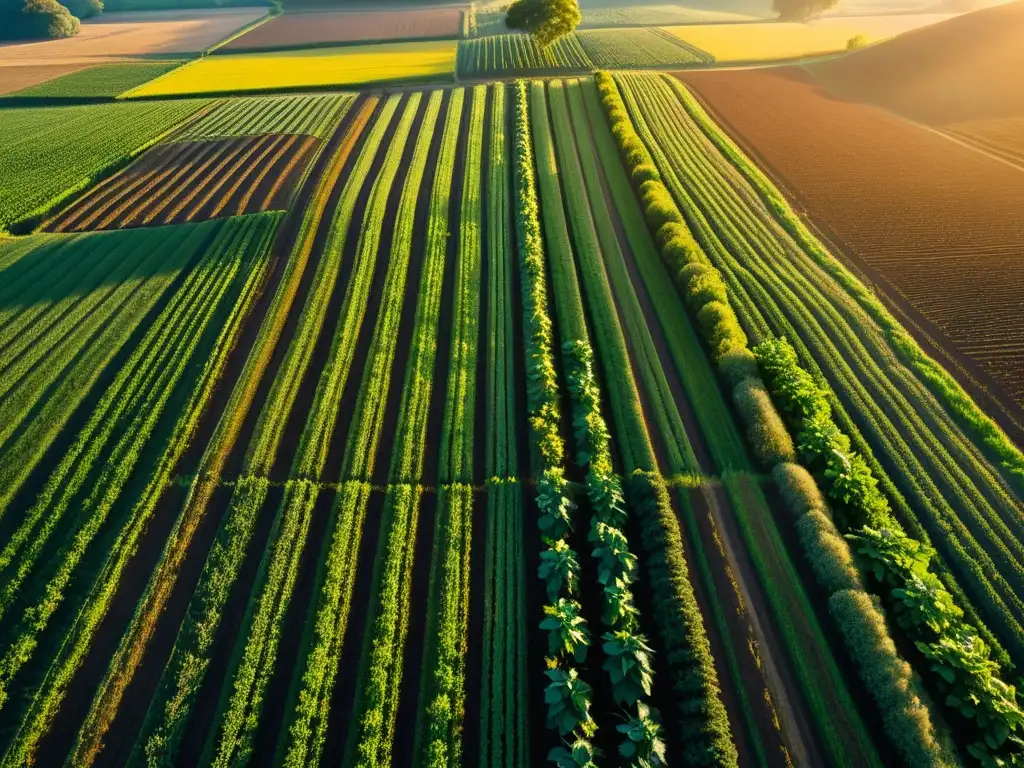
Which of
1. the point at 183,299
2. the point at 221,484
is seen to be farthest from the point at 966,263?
the point at 183,299

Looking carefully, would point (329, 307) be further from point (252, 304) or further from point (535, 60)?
point (535, 60)

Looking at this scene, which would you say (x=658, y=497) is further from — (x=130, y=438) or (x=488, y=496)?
(x=130, y=438)

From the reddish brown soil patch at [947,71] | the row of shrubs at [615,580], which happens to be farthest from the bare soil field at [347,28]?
the row of shrubs at [615,580]

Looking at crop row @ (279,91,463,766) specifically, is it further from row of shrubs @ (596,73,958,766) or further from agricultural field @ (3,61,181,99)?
agricultural field @ (3,61,181,99)

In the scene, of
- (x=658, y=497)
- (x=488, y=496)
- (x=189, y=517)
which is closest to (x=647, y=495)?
(x=658, y=497)

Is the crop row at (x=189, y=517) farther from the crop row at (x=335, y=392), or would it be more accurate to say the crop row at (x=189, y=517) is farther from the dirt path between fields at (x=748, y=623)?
the dirt path between fields at (x=748, y=623)

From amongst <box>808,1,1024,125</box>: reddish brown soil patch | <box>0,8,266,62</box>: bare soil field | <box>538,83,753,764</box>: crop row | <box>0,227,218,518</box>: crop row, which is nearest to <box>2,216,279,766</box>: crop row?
<box>0,227,218,518</box>: crop row
